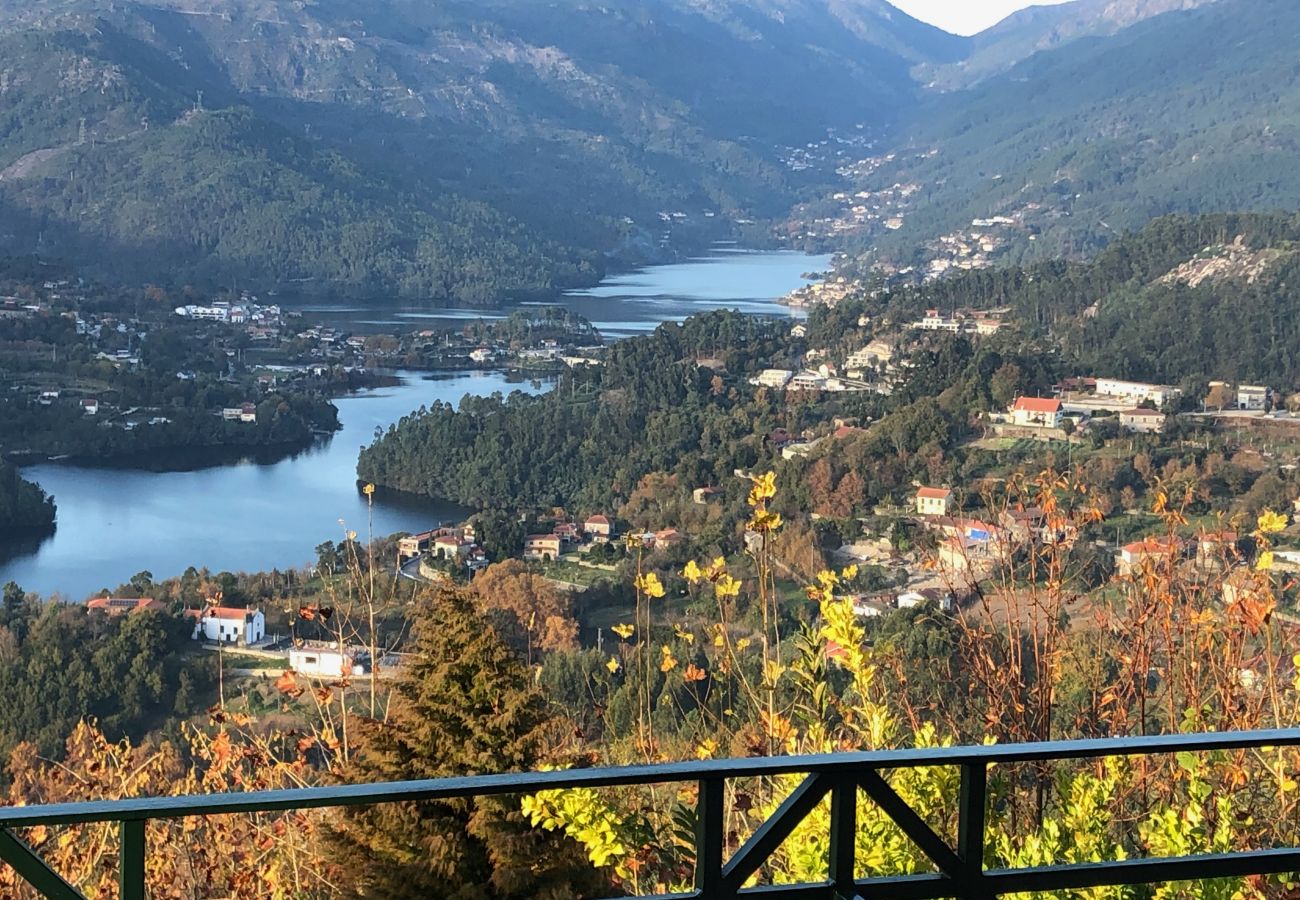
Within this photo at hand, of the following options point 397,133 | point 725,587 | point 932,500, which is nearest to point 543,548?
point 932,500

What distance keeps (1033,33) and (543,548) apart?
94.3 metres

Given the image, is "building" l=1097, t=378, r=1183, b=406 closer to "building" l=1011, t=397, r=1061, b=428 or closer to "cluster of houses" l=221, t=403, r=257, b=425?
"building" l=1011, t=397, r=1061, b=428

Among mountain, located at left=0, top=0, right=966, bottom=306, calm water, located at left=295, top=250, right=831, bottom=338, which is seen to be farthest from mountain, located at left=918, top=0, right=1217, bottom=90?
calm water, located at left=295, top=250, right=831, bottom=338

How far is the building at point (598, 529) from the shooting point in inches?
471

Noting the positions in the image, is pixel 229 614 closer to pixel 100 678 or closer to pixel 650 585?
pixel 100 678

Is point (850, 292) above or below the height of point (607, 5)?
below

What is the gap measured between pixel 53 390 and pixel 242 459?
3617 mm

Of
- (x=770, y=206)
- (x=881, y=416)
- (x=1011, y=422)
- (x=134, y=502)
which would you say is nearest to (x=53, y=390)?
(x=134, y=502)

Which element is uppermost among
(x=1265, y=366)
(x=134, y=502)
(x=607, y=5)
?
(x=607, y=5)

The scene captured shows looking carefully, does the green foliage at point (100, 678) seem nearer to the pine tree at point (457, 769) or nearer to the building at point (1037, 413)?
the pine tree at point (457, 769)

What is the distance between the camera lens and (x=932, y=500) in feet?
36.6

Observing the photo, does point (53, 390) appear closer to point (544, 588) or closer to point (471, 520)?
point (471, 520)

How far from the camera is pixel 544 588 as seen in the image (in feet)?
29.0

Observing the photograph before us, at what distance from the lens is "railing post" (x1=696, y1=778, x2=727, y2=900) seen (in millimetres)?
891
